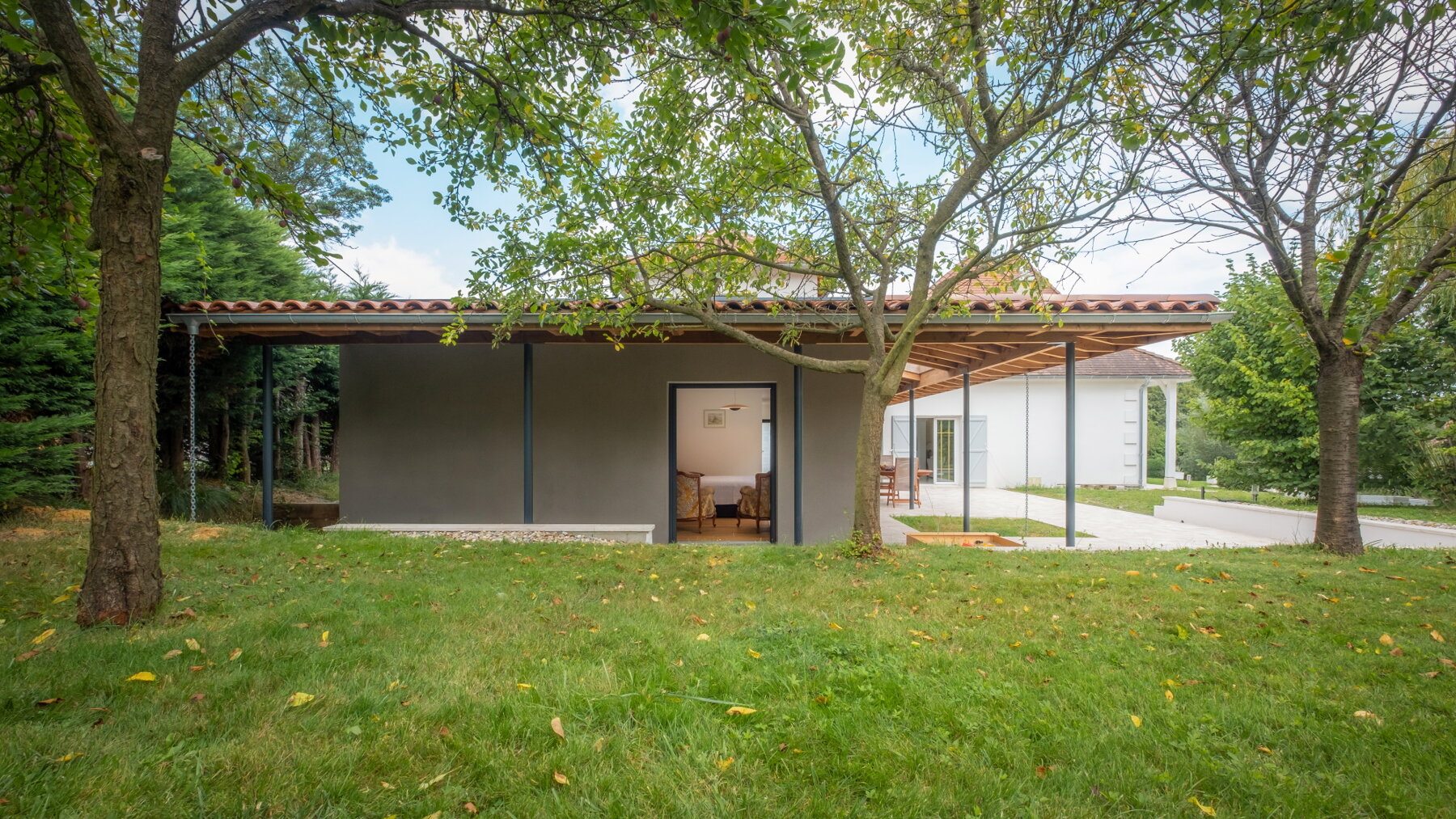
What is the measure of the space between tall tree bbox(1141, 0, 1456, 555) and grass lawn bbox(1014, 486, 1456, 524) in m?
5.13

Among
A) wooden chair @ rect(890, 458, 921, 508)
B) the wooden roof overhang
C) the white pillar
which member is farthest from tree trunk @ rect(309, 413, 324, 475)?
the white pillar

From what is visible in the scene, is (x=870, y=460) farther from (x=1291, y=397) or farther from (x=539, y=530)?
(x=1291, y=397)

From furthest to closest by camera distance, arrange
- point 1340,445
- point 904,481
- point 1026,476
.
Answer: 1. point 904,481
2. point 1026,476
3. point 1340,445

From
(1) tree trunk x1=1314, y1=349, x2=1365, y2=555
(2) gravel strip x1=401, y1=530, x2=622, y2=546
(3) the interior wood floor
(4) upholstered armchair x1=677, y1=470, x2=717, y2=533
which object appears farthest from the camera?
(4) upholstered armchair x1=677, y1=470, x2=717, y2=533

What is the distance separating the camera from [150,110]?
2.94 meters

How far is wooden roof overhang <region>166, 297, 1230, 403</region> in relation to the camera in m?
5.71

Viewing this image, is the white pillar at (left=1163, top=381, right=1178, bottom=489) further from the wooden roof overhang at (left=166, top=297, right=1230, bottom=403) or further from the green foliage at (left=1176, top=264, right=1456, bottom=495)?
the wooden roof overhang at (left=166, top=297, right=1230, bottom=403)

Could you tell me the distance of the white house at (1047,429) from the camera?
16.5 metres

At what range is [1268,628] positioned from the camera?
3.28m

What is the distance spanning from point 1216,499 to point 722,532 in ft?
31.4

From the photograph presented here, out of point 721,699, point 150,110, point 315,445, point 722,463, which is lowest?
point 721,699

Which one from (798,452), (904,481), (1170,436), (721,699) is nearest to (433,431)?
(798,452)

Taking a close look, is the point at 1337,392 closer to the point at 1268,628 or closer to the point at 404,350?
the point at 1268,628

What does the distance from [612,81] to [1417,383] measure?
12462 mm
